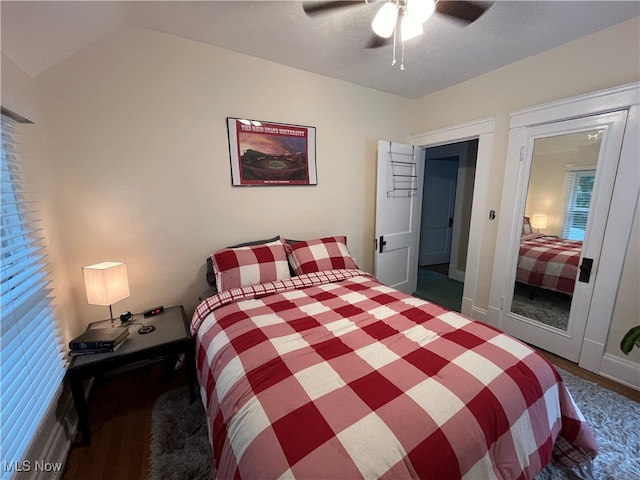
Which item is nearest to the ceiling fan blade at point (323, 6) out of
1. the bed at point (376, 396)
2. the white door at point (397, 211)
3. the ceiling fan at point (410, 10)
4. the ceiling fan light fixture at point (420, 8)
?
the ceiling fan at point (410, 10)

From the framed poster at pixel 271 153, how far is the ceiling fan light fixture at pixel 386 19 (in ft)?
3.83

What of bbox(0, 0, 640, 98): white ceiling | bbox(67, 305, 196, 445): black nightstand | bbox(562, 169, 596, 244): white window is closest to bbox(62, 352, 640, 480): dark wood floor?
bbox(67, 305, 196, 445): black nightstand

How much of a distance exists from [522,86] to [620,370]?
2.39 meters

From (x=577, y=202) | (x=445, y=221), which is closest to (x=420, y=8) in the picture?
(x=577, y=202)

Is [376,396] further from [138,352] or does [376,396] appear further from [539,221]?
[539,221]

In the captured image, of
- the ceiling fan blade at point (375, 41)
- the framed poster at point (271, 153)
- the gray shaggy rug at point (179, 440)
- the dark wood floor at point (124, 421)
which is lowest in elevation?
the dark wood floor at point (124, 421)

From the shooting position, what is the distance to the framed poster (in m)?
2.21

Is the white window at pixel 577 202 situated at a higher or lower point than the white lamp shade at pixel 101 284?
higher

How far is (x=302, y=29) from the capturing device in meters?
1.79

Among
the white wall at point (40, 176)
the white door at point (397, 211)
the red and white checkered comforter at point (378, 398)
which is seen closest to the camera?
the red and white checkered comforter at point (378, 398)

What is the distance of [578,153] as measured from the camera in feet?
6.59

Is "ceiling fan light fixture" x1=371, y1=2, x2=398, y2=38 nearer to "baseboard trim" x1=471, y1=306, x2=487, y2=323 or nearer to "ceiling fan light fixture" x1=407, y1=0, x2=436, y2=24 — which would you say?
"ceiling fan light fixture" x1=407, y1=0, x2=436, y2=24

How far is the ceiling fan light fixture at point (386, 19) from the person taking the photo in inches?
51.4

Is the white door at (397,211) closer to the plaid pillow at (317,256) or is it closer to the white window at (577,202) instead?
the plaid pillow at (317,256)
